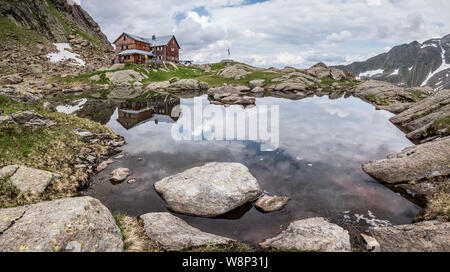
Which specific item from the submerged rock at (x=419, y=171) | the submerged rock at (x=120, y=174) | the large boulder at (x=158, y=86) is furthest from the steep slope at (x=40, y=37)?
the submerged rock at (x=419, y=171)

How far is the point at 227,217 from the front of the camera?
40.7ft

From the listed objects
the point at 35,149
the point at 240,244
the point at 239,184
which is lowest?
the point at 240,244

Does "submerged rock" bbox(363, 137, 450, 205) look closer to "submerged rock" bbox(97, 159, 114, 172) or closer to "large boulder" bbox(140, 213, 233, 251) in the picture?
"large boulder" bbox(140, 213, 233, 251)

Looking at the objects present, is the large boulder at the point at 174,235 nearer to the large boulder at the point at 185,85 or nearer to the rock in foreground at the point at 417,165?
the rock in foreground at the point at 417,165

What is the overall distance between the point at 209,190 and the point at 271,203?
3765 millimetres

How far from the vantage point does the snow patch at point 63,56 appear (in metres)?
102

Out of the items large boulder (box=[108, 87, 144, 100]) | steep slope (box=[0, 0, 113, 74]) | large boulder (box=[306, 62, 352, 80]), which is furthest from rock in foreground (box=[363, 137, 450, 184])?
steep slope (box=[0, 0, 113, 74])

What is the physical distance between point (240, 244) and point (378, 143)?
74.4ft

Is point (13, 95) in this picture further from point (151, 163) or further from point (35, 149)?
point (151, 163)

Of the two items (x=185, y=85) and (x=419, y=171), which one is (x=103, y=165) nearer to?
(x=419, y=171)

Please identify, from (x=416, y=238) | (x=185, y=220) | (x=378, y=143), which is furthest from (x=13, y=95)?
(x=378, y=143)

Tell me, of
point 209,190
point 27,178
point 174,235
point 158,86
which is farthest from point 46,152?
point 158,86

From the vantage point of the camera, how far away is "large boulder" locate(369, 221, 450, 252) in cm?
882

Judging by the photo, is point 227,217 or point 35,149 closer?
point 227,217
